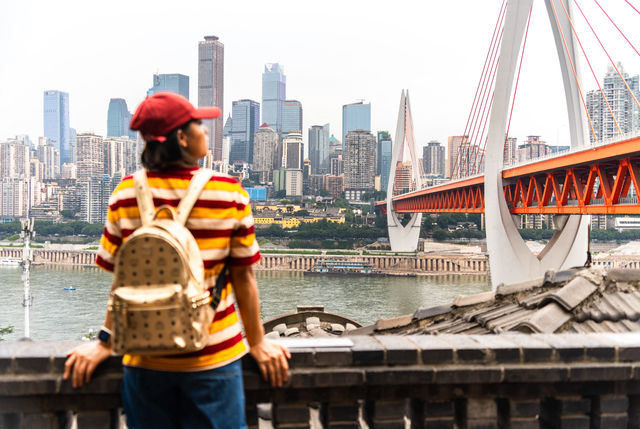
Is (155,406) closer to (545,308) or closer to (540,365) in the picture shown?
(540,365)

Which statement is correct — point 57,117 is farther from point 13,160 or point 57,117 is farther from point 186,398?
point 186,398

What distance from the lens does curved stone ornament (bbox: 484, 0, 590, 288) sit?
1421 centimetres

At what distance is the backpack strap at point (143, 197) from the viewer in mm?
1487

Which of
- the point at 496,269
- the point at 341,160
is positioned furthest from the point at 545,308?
the point at 341,160

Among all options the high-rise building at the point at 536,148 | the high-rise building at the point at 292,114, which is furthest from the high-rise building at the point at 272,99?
the high-rise building at the point at 536,148

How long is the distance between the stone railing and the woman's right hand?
0.12 ft

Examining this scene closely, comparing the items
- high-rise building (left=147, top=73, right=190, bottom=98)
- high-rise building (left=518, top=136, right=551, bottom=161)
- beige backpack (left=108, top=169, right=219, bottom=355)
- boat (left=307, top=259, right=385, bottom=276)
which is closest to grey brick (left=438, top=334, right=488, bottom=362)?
beige backpack (left=108, top=169, right=219, bottom=355)

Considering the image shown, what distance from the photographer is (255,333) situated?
165cm

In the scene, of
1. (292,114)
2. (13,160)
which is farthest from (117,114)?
(13,160)

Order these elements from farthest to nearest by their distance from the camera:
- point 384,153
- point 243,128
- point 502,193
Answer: point 243,128 → point 384,153 → point 502,193

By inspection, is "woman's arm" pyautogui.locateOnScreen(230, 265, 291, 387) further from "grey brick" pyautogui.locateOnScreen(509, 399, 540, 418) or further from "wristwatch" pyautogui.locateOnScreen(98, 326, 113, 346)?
"grey brick" pyautogui.locateOnScreen(509, 399, 540, 418)

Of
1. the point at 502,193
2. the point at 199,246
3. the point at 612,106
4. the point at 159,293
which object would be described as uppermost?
the point at 612,106

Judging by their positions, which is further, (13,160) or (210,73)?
(210,73)

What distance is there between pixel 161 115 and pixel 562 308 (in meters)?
2.90
